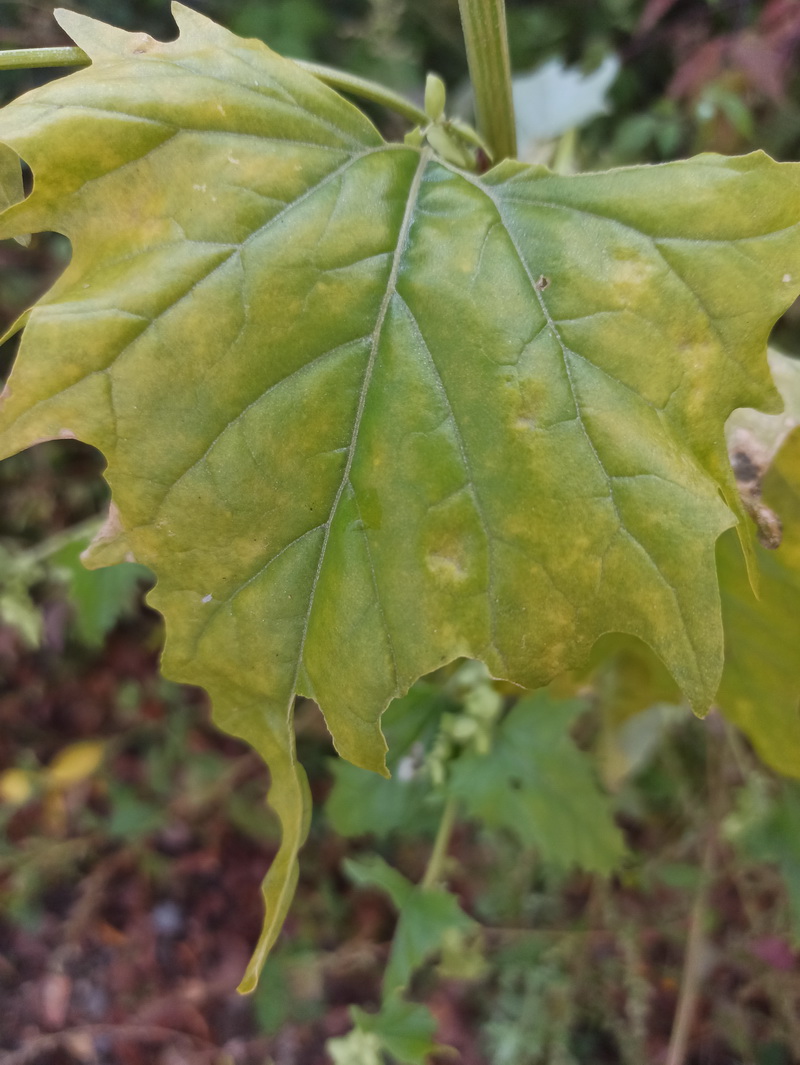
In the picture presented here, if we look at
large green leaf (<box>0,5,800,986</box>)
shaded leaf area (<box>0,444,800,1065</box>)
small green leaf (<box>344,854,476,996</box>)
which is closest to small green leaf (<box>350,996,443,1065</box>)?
small green leaf (<box>344,854,476,996</box>)

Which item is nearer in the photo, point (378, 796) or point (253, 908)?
point (378, 796)

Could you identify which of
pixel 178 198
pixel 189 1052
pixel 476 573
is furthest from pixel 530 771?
pixel 189 1052

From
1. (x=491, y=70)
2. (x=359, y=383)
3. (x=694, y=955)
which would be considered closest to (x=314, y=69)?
(x=491, y=70)

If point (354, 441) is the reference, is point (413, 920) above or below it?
below

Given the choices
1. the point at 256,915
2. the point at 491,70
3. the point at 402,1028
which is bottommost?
the point at 256,915

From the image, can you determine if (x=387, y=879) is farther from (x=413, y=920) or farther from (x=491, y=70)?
(x=491, y=70)

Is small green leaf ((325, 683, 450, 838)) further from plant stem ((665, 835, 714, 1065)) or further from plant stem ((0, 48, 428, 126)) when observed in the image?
plant stem ((0, 48, 428, 126))

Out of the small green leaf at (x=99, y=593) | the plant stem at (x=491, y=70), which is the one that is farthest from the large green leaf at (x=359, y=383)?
the small green leaf at (x=99, y=593)

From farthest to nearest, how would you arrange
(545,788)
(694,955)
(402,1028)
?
(694,955), (545,788), (402,1028)
